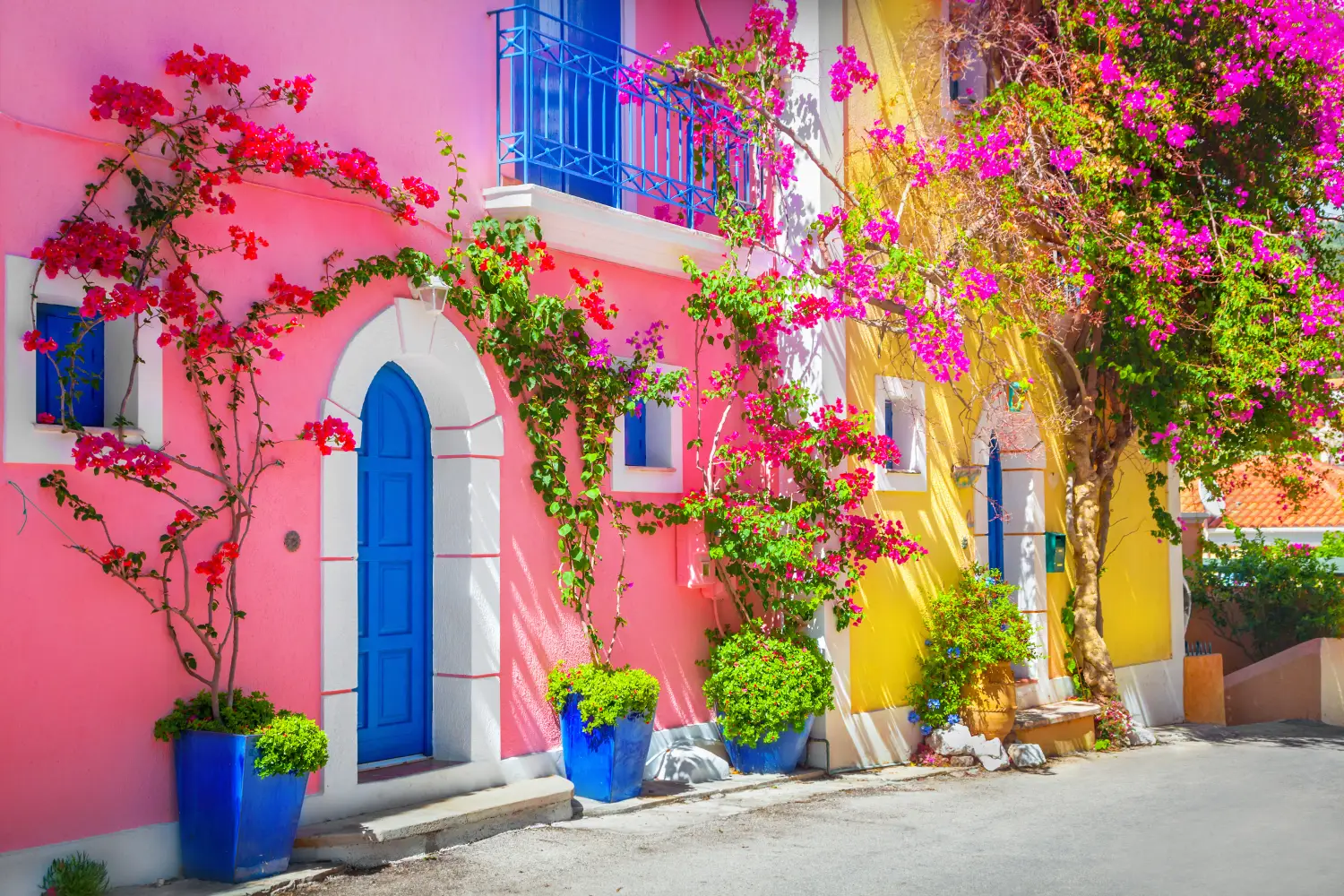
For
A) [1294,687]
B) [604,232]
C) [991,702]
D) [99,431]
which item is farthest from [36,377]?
[1294,687]

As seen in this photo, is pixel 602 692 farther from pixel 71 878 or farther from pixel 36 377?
pixel 36 377

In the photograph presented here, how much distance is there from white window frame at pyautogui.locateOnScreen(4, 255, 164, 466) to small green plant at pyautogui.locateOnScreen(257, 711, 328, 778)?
1.51 meters

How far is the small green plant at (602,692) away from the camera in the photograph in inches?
332

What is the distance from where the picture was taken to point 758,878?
704 centimetres

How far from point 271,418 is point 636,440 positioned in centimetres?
344

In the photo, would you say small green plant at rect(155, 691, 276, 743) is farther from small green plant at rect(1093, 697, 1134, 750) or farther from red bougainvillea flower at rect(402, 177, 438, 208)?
small green plant at rect(1093, 697, 1134, 750)

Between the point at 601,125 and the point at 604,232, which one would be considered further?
the point at 601,125

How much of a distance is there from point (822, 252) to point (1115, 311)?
9.83 ft

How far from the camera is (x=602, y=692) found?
8461mm

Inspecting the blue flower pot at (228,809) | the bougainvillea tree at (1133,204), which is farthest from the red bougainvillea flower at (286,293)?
the bougainvillea tree at (1133,204)

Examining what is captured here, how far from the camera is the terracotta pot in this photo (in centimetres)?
1109

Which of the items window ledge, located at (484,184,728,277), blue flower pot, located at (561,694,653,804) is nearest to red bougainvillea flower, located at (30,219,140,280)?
window ledge, located at (484,184,728,277)

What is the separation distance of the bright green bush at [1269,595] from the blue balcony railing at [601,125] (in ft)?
33.0

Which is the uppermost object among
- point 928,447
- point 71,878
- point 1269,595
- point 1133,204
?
point 1133,204
